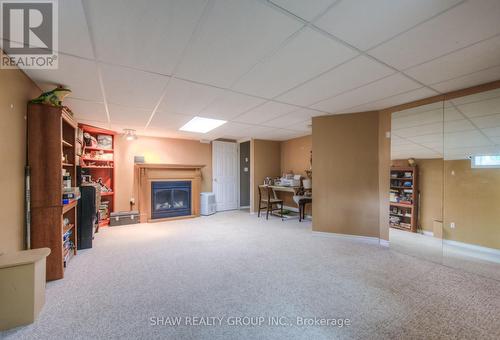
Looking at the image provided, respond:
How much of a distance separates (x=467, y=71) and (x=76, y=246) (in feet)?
18.5

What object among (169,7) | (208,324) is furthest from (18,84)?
(208,324)

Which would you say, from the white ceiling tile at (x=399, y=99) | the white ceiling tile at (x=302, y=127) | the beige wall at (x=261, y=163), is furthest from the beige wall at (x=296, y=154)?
the white ceiling tile at (x=399, y=99)

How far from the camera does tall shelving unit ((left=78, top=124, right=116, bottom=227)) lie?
4.95 metres

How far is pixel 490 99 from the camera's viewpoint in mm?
2502

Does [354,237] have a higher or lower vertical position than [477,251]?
lower

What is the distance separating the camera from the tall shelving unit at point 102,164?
4.95 metres

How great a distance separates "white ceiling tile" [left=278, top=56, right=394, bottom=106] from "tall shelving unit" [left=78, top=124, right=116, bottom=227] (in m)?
4.67

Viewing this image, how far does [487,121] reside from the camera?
2607 millimetres

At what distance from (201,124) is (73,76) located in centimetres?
247

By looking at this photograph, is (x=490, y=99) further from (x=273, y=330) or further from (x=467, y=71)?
(x=273, y=330)

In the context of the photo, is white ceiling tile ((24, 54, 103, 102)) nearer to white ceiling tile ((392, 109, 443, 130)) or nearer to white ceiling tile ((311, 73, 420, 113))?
white ceiling tile ((311, 73, 420, 113))

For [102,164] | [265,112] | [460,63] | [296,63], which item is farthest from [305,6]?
[102,164]

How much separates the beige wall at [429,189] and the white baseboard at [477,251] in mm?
315

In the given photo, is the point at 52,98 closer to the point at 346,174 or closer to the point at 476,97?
the point at 346,174
